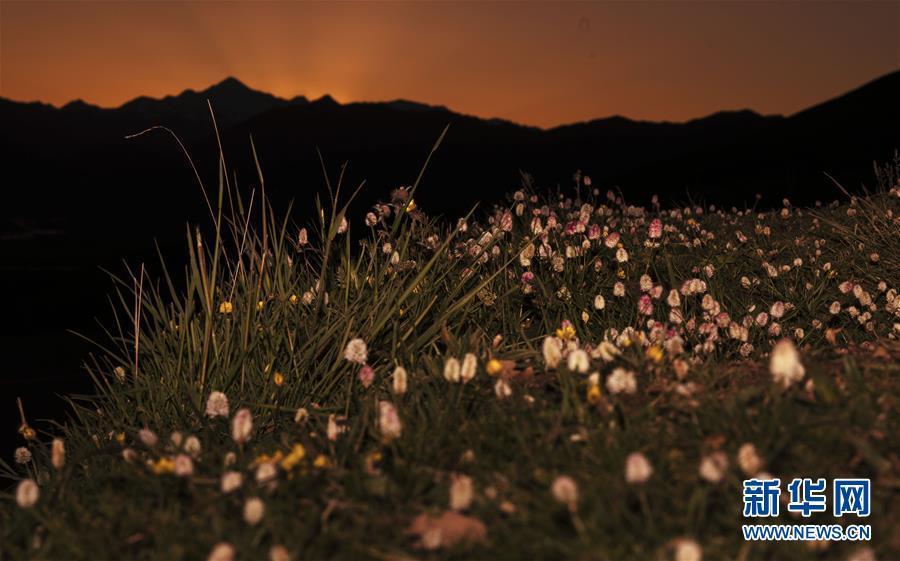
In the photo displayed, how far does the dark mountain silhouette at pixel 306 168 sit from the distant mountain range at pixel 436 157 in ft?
0.74

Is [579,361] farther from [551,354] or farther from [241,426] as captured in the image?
[241,426]

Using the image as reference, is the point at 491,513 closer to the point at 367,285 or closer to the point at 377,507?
the point at 377,507

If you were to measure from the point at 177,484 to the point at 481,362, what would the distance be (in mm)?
1305

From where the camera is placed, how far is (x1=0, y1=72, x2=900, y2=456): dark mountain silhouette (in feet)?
77.6

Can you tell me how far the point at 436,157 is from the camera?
280 ft

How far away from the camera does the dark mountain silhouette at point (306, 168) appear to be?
931 inches

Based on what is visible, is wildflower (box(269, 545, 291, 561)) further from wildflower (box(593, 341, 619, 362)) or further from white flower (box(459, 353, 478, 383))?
wildflower (box(593, 341, 619, 362))

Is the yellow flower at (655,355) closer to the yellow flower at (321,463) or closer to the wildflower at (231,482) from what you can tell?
the yellow flower at (321,463)

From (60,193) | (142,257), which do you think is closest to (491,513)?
(142,257)

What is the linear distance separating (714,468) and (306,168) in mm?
93481

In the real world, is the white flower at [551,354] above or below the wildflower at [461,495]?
above

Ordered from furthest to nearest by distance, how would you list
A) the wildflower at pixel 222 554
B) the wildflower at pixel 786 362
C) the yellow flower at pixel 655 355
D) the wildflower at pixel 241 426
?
the yellow flower at pixel 655 355 → the wildflower at pixel 241 426 → the wildflower at pixel 786 362 → the wildflower at pixel 222 554

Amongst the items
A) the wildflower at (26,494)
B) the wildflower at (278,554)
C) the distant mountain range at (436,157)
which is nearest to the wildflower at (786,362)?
the wildflower at (278,554)

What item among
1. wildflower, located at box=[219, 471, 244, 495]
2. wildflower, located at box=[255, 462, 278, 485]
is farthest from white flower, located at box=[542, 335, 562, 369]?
wildflower, located at box=[219, 471, 244, 495]
